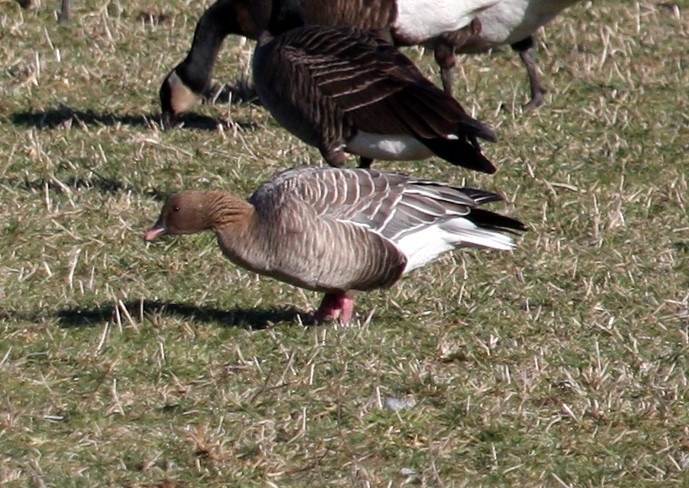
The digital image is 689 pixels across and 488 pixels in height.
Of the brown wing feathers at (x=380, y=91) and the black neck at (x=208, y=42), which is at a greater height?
the brown wing feathers at (x=380, y=91)

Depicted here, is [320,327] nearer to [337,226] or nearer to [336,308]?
[336,308]

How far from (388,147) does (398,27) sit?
2072 mm

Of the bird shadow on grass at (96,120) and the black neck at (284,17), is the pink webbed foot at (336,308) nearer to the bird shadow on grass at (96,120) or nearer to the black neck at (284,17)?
the black neck at (284,17)

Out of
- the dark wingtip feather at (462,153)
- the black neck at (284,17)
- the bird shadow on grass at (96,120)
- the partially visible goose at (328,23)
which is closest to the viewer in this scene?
the dark wingtip feather at (462,153)

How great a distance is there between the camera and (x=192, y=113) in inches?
368

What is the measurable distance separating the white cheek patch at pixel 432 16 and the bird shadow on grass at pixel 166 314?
11.3ft

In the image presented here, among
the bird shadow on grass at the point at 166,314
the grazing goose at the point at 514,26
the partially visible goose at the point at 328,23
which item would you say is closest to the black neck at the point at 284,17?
the partially visible goose at the point at 328,23

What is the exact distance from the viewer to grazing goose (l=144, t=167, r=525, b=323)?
19.1ft

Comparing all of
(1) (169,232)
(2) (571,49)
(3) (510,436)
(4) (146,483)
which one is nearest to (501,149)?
(2) (571,49)

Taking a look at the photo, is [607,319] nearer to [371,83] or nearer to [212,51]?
[371,83]

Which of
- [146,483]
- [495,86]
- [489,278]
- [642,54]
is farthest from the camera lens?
[642,54]

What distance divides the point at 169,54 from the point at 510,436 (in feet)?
19.6

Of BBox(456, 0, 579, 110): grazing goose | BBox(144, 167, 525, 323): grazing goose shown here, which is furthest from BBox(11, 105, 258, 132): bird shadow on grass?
BBox(144, 167, 525, 323): grazing goose

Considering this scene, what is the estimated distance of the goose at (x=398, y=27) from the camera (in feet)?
29.7
